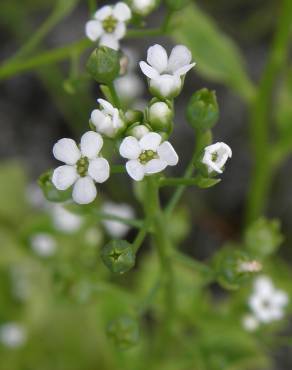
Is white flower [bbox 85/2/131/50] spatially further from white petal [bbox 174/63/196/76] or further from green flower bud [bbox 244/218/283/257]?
green flower bud [bbox 244/218/283/257]

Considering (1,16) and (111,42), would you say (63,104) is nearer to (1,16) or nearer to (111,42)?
(1,16)

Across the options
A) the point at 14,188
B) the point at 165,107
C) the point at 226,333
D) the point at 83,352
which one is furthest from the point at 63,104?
the point at 165,107

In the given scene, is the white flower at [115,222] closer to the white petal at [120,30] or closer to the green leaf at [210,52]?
the green leaf at [210,52]

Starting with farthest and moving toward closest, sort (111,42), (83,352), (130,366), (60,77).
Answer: (60,77) → (83,352) → (130,366) → (111,42)

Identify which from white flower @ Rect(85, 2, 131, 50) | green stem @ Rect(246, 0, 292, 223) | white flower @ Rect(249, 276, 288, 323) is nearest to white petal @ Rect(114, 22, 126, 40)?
white flower @ Rect(85, 2, 131, 50)

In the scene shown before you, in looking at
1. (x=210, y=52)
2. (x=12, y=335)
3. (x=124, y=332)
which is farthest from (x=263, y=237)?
(x=12, y=335)

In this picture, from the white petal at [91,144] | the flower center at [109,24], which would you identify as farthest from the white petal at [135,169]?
the flower center at [109,24]

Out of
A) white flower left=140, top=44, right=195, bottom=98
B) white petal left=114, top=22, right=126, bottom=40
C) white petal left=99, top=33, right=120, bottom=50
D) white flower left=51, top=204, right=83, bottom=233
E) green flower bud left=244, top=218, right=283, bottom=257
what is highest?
white flower left=51, top=204, right=83, bottom=233
